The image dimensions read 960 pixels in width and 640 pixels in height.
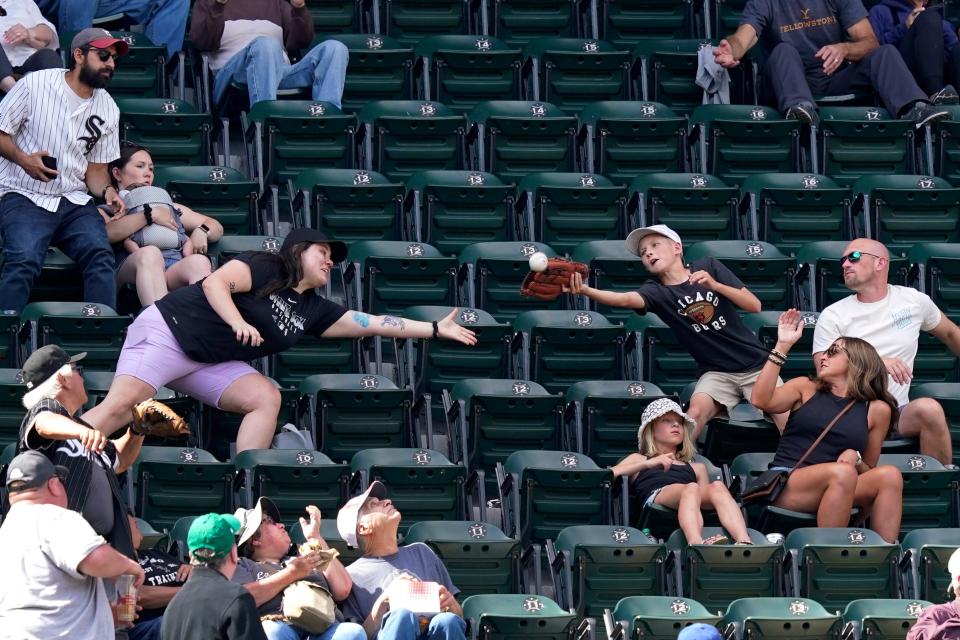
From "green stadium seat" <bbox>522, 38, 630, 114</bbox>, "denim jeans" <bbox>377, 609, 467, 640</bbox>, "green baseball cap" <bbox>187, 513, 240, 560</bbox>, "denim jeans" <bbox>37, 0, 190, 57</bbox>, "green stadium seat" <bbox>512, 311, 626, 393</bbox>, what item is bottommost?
"denim jeans" <bbox>377, 609, 467, 640</bbox>

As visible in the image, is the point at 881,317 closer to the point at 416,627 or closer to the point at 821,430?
the point at 821,430

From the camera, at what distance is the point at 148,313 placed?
10992 mm

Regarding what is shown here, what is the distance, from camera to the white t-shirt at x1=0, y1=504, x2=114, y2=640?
7.88 metres

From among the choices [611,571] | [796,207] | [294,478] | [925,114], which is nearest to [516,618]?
[611,571]

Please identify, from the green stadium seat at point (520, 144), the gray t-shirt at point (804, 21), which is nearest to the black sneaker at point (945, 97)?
the gray t-shirt at point (804, 21)

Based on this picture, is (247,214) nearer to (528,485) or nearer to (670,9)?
(528,485)

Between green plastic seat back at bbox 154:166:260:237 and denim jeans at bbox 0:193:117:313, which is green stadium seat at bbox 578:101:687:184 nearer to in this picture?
green plastic seat back at bbox 154:166:260:237

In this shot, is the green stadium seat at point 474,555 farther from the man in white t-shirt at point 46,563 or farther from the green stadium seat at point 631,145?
the green stadium seat at point 631,145

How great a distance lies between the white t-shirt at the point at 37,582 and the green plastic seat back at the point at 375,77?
6.65 m

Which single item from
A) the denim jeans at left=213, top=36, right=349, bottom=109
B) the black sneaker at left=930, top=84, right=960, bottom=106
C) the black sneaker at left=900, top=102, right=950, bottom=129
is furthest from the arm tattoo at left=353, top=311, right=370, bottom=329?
the black sneaker at left=930, top=84, right=960, bottom=106

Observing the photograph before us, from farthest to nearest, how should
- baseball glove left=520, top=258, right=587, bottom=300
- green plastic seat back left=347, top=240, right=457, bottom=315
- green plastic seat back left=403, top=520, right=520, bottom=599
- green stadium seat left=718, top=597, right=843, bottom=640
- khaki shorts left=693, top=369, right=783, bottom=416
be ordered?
green plastic seat back left=347, top=240, right=457, bottom=315, khaki shorts left=693, top=369, right=783, bottom=416, baseball glove left=520, top=258, right=587, bottom=300, green plastic seat back left=403, top=520, right=520, bottom=599, green stadium seat left=718, top=597, right=843, bottom=640

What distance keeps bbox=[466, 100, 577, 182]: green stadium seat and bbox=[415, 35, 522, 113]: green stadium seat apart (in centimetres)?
62

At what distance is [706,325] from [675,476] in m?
1.20

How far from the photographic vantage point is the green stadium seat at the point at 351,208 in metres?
12.7
